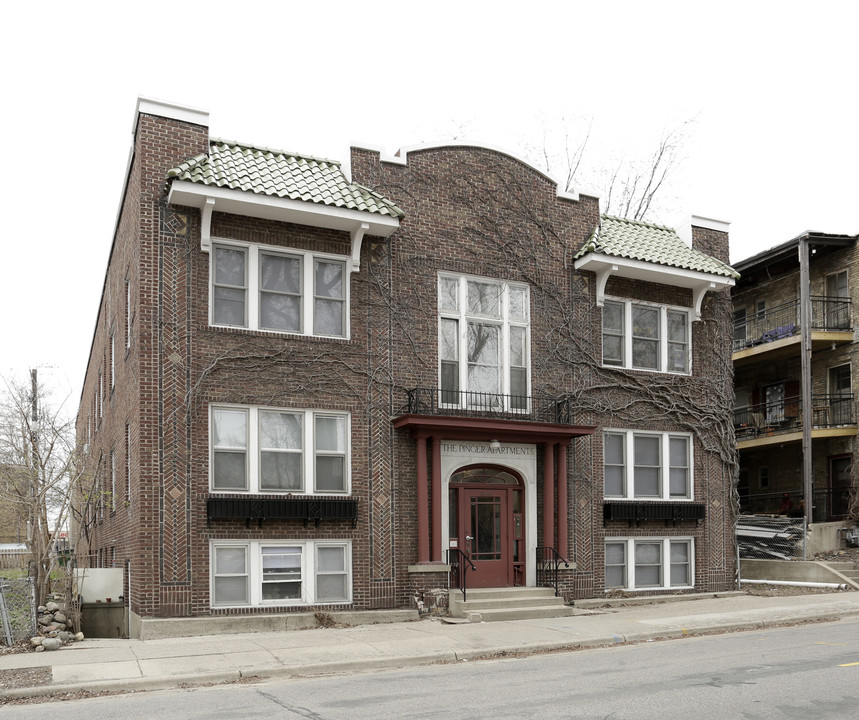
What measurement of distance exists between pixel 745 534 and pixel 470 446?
11.0 meters

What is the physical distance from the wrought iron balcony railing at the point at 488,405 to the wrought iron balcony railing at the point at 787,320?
13.7m

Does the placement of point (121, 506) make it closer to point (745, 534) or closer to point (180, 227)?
point (180, 227)

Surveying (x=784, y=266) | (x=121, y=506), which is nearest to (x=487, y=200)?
(x=121, y=506)

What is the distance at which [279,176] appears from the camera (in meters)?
17.3

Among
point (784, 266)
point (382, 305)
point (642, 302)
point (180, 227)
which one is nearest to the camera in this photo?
point (180, 227)

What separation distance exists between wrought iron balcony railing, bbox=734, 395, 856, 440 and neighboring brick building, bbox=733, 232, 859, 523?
36mm

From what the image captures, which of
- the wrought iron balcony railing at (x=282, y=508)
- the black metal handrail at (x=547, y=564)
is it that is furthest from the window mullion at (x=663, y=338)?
the wrought iron balcony railing at (x=282, y=508)

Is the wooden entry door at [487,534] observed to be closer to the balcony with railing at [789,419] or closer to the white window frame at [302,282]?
the white window frame at [302,282]

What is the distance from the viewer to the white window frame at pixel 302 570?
16.2m

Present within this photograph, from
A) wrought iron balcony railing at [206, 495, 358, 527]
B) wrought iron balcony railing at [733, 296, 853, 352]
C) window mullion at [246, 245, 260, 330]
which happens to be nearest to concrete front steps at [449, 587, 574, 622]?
wrought iron balcony railing at [206, 495, 358, 527]

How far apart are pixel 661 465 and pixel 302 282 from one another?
9766 millimetres

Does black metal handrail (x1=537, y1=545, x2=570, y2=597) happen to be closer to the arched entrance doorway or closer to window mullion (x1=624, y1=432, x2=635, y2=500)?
the arched entrance doorway

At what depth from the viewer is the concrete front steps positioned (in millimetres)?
17156

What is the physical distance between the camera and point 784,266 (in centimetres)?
3119
